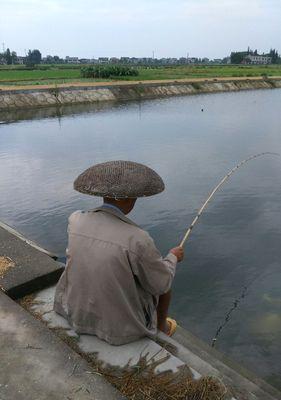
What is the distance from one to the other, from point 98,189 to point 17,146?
63.7 feet

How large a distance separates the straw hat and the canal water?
13.5 feet

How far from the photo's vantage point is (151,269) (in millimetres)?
3070

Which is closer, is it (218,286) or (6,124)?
(218,286)

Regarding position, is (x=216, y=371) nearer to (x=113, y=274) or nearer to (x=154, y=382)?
(x=154, y=382)

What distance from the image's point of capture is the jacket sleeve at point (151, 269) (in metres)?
2.99

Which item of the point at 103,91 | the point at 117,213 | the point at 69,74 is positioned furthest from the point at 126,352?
the point at 69,74

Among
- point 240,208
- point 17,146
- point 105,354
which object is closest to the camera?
point 105,354

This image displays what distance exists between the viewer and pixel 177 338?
198 inches

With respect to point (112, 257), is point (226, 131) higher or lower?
lower

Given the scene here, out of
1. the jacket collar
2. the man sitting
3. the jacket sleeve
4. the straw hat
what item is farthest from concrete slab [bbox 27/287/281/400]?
the straw hat

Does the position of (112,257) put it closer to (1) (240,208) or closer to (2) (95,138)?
(1) (240,208)

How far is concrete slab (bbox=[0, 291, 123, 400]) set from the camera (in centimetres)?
296

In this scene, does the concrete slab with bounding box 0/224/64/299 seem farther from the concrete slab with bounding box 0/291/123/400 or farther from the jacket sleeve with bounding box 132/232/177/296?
the jacket sleeve with bounding box 132/232/177/296

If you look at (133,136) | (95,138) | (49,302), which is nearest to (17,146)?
(95,138)
